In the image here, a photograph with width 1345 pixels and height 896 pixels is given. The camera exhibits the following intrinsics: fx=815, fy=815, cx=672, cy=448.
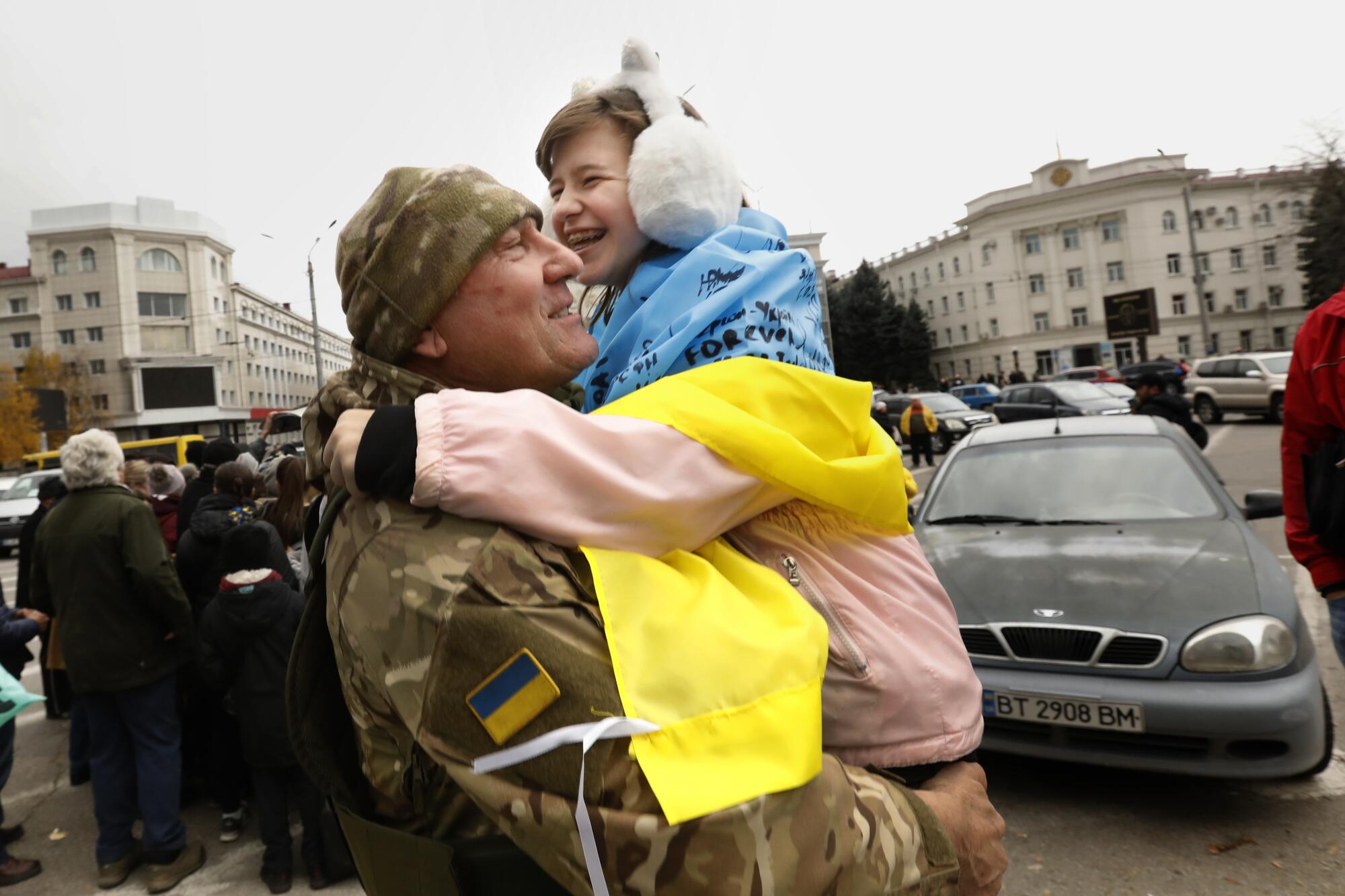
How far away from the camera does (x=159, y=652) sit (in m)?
4.07

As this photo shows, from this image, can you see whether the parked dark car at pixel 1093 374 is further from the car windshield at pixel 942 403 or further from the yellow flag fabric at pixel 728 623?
the yellow flag fabric at pixel 728 623

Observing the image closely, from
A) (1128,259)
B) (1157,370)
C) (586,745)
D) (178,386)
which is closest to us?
(586,745)

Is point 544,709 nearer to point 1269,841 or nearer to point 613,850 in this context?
point 613,850

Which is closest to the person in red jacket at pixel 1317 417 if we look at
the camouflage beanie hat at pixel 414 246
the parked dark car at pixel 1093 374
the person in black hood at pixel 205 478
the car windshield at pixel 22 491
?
the camouflage beanie hat at pixel 414 246

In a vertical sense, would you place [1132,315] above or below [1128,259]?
below

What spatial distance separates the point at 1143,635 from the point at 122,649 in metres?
4.74

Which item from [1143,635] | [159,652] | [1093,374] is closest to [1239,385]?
[1093,374]

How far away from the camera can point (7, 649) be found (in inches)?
170

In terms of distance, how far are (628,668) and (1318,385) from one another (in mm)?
2544

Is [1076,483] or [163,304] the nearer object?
[1076,483]

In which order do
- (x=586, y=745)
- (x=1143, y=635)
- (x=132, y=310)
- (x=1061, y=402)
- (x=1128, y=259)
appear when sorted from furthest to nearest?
(x=132, y=310), (x=1128, y=259), (x=1061, y=402), (x=1143, y=635), (x=586, y=745)

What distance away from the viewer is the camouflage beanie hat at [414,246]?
117cm

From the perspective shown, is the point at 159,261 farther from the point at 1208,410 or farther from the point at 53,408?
the point at 1208,410

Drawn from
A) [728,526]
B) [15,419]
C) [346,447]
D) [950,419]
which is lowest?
[728,526]
